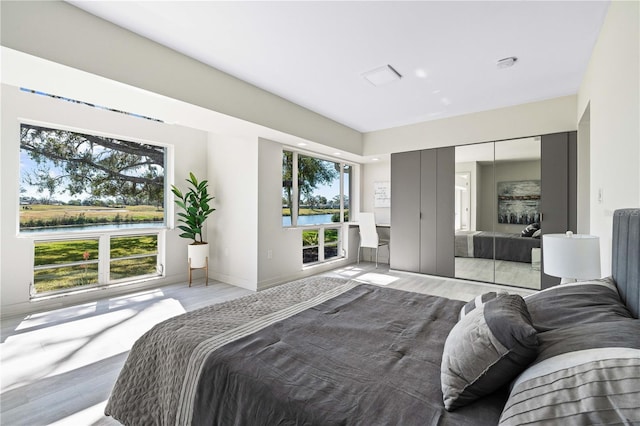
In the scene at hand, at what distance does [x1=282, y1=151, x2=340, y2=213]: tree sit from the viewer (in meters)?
4.97

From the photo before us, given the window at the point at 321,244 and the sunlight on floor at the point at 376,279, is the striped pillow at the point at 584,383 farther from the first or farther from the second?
the window at the point at 321,244

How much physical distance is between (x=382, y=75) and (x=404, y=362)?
306 cm

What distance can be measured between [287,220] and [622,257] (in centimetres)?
412

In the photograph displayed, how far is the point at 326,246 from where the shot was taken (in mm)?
5828

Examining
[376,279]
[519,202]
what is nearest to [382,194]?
[376,279]

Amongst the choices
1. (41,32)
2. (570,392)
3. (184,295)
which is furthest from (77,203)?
(570,392)

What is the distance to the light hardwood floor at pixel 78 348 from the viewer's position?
1772 mm

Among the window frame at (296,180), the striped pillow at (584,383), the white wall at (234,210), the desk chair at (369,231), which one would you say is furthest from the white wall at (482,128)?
the striped pillow at (584,383)

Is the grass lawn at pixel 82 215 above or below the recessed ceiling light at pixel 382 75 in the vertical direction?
below

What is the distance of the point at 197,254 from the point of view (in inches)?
175

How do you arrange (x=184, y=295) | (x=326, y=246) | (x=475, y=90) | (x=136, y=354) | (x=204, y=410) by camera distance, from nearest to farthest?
(x=204, y=410)
(x=136, y=354)
(x=475, y=90)
(x=184, y=295)
(x=326, y=246)

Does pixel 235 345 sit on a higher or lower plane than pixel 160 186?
lower

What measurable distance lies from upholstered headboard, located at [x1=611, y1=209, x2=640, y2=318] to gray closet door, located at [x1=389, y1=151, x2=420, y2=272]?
12.2 ft

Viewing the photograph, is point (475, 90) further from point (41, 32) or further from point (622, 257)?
point (41, 32)
